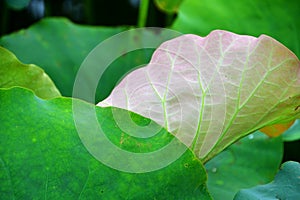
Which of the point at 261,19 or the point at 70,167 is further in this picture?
the point at 261,19

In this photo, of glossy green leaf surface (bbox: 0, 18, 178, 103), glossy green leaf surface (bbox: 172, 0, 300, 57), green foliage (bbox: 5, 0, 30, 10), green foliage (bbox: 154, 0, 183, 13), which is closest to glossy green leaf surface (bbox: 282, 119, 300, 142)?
glossy green leaf surface (bbox: 172, 0, 300, 57)

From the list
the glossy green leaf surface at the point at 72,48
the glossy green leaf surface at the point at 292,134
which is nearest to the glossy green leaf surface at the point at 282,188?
the glossy green leaf surface at the point at 292,134

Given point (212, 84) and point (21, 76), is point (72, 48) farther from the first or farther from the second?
point (212, 84)

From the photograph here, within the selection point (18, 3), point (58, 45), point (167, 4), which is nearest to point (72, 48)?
point (58, 45)

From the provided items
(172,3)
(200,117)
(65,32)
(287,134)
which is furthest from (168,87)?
(172,3)

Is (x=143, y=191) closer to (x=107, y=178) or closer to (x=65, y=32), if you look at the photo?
(x=107, y=178)
